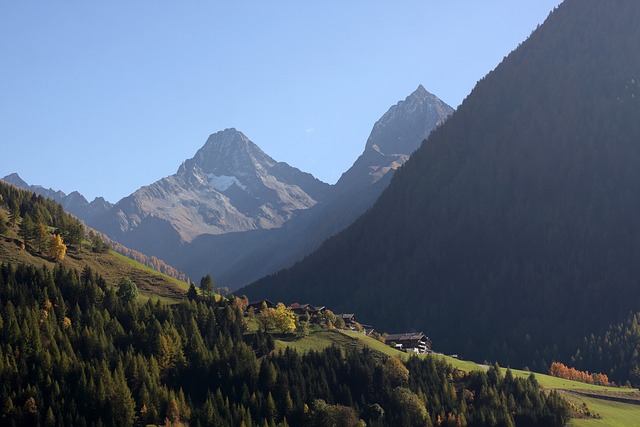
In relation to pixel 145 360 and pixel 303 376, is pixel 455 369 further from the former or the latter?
pixel 145 360

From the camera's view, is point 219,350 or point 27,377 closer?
point 27,377

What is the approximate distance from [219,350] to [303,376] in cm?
1811

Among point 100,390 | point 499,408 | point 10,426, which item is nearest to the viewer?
point 10,426

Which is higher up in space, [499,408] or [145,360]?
[145,360]

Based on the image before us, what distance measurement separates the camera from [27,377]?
144375mm

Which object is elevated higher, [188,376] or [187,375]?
[187,375]

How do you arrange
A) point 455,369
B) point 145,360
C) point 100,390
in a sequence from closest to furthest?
1. point 100,390
2. point 145,360
3. point 455,369

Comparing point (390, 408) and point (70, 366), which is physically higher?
point (70, 366)

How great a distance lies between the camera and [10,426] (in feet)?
440

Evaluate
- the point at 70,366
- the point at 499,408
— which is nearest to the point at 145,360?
the point at 70,366

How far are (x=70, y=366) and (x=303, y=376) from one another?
45.7 metres

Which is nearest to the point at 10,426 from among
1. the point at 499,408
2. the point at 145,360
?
the point at 145,360

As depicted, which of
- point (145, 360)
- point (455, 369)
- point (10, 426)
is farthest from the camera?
point (455, 369)

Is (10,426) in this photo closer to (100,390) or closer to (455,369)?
(100,390)
